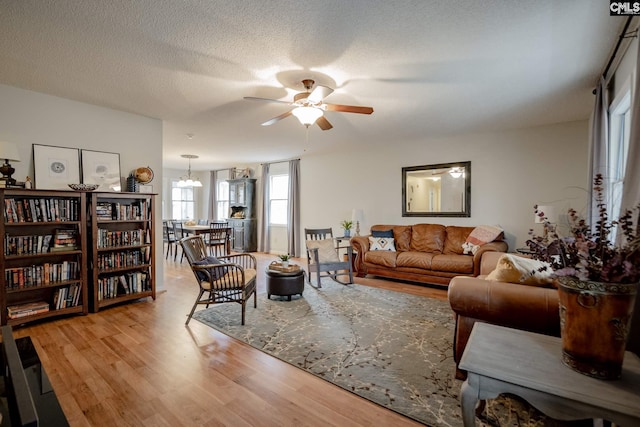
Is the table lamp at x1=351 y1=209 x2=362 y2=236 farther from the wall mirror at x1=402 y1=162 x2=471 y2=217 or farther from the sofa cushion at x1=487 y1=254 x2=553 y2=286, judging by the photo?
the sofa cushion at x1=487 y1=254 x2=553 y2=286

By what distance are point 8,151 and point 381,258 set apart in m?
4.80

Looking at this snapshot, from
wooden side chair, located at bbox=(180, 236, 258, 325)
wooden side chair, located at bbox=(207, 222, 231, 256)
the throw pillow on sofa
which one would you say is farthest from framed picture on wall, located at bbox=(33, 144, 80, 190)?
the throw pillow on sofa

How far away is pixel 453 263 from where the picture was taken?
443cm

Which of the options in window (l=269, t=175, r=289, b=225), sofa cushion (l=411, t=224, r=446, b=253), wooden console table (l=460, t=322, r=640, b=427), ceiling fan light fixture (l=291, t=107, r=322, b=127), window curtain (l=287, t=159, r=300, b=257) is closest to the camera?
wooden console table (l=460, t=322, r=640, b=427)

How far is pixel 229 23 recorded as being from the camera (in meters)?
2.09

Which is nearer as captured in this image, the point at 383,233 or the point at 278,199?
the point at 383,233

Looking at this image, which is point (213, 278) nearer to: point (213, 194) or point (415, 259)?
point (415, 259)

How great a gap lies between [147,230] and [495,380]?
13.7ft

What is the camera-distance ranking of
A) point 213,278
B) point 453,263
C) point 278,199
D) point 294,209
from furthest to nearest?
point 278,199 → point 294,209 → point 453,263 → point 213,278

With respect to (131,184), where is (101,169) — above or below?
above

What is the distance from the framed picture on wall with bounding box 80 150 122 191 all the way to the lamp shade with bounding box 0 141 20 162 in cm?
74

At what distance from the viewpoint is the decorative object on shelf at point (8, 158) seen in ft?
9.48

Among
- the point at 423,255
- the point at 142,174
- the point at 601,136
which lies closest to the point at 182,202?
the point at 142,174

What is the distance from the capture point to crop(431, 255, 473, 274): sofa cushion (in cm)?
434
